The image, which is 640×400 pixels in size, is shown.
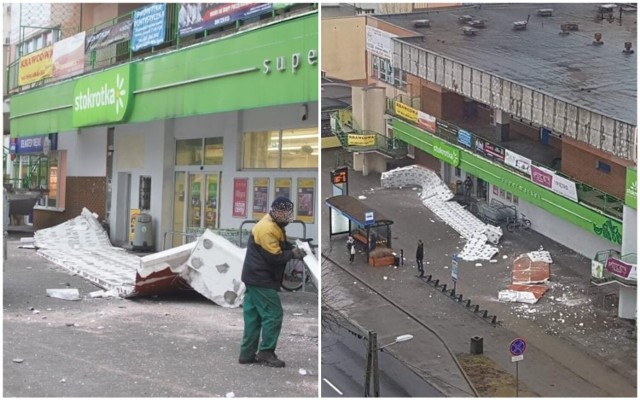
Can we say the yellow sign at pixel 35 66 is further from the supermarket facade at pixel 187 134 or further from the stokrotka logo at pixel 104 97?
the stokrotka logo at pixel 104 97

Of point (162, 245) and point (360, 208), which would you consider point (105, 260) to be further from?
point (360, 208)

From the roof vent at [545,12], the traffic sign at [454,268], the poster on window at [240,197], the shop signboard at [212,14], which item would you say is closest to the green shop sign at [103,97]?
the shop signboard at [212,14]

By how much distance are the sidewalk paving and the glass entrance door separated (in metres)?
1.64

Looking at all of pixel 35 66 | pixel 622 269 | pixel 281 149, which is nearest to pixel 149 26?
pixel 281 149

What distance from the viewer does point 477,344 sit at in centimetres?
323

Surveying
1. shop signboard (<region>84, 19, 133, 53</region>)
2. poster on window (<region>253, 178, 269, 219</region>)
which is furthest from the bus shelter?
shop signboard (<region>84, 19, 133, 53</region>)

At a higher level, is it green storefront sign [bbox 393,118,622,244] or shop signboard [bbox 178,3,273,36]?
shop signboard [bbox 178,3,273,36]

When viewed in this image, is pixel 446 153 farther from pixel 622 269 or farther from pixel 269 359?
pixel 269 359

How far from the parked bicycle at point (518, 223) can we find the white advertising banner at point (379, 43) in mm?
1356

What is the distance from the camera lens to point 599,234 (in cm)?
407

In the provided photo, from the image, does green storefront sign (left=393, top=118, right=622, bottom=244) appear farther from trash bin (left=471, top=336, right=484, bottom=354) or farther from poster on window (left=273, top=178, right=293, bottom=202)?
trash bin (left=471, top=336, right=484, bottom=354)

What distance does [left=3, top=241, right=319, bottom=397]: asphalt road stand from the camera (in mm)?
2076

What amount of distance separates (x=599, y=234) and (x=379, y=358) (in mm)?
1893

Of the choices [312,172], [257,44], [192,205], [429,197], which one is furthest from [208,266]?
[192,205]
